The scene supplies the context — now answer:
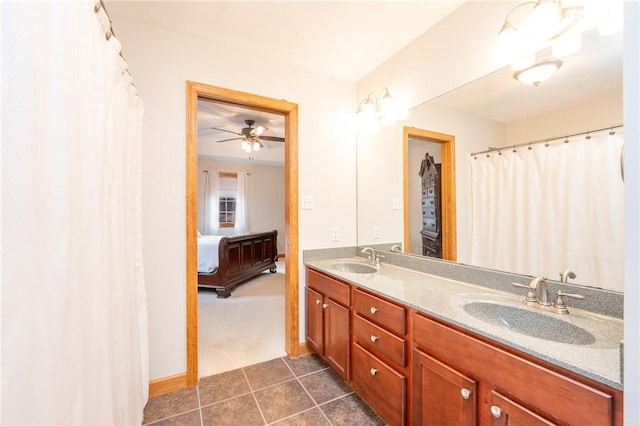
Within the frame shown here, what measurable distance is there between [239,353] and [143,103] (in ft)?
6.92

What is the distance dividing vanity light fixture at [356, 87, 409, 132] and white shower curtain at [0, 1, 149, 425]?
1.75 m

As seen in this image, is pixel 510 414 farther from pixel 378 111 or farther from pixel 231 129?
pixel 231 129

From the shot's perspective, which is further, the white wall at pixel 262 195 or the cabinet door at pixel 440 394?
the white wall at pixel 262 195

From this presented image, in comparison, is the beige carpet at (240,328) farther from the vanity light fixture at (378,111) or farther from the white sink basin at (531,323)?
the vanity light fixture at (378,111)

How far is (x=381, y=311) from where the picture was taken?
1.42m

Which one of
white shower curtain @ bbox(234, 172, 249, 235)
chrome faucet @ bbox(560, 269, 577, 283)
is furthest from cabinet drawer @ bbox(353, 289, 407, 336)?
white shower curtain @ bbox(234, 172, 249, 235)

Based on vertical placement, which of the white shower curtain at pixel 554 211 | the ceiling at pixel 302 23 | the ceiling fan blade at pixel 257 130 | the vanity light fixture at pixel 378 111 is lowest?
the white shower curtain at pixel 554 211

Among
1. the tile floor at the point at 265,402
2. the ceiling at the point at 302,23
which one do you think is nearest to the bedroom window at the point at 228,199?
the ceiling at the point at 302,23

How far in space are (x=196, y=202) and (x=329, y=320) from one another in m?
1.32

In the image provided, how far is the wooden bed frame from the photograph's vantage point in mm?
3848

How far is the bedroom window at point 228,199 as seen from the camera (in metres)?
6.34

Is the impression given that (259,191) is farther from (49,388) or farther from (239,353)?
(49,388)

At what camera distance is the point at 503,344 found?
2.87ft

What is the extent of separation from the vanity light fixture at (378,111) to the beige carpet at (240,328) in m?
2.20
